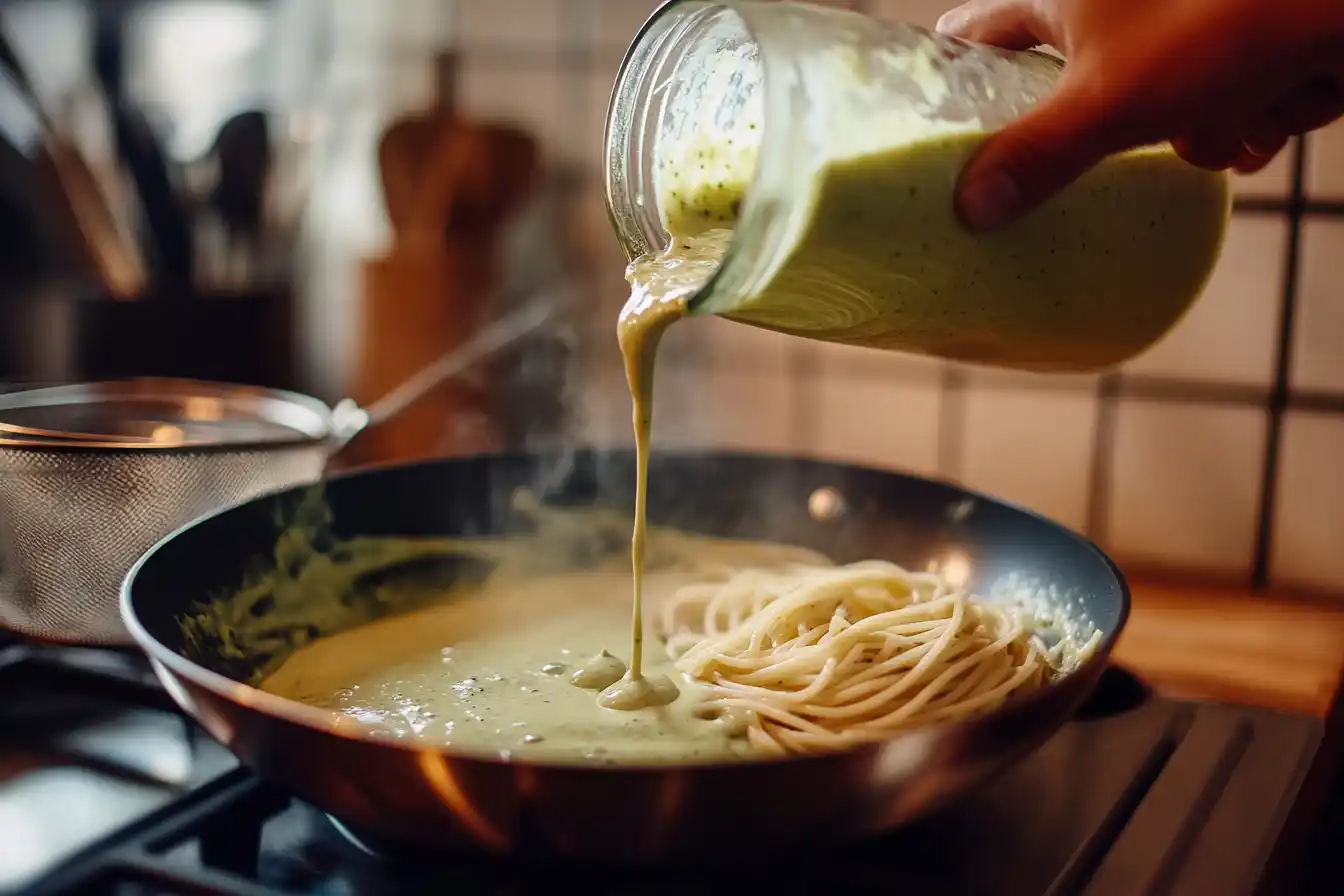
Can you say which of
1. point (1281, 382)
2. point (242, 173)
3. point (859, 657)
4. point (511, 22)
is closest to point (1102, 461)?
point (1281, 382)

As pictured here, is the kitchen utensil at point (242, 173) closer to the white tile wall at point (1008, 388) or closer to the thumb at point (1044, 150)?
the white tile wall at point (1008, 388)

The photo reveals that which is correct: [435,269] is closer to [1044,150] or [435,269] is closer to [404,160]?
[404,160]

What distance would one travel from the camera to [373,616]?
112 cm

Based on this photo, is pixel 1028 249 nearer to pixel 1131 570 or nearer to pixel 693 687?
pixel 693 687

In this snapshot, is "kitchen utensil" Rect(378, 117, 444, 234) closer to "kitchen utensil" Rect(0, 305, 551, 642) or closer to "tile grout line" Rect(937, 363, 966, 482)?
"kitchen utensil" Rect(0, 305, 551, 642)

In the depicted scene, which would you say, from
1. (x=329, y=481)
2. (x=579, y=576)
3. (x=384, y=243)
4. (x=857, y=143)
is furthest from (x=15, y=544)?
(x=384, y=243)

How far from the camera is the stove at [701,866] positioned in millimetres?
724

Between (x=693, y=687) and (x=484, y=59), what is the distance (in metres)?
0.97

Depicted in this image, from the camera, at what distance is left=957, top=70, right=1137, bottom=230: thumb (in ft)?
2.19

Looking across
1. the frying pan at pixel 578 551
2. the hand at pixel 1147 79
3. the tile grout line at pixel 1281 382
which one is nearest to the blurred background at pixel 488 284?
the tile grout line at pixel 1281 382

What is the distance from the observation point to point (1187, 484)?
131 centimetres

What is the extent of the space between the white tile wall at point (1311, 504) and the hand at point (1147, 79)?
63 centimetres

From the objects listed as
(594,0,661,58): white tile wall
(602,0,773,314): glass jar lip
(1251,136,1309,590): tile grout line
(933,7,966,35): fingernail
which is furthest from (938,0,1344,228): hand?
(594,0,661,58): white tile wall

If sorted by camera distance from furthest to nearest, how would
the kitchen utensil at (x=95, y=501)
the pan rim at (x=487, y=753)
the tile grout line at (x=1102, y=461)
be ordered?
the tile grout line at (x=1102, y=461) < the kitchen utensil at (x=95, y=501) < the pan rim at (x=487, y=753)
